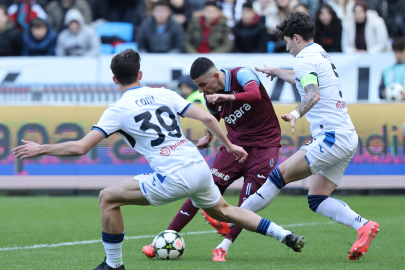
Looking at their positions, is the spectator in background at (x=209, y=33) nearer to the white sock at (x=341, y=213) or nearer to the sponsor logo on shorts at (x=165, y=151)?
the white sock at (x=341, y=213)

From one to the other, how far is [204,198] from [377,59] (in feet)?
27.8

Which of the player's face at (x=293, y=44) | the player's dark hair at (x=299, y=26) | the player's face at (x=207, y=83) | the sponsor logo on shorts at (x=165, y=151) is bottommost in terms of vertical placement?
the sponsor logo on shorts at (x=165, y=151)

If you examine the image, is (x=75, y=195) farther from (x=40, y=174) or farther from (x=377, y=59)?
(x=377, y=59)

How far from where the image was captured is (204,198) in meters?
4.93

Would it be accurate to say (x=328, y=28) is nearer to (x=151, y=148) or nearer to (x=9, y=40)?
(x=9, y=40)

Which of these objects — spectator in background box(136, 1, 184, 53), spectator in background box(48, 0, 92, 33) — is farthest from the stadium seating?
spectator in background box(136, 1, 184, 53)

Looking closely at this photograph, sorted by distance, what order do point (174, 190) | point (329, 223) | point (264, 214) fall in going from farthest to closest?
point (264, 214) < point (329, 223) < point (174, 190)

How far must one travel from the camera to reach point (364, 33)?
42.7 ft

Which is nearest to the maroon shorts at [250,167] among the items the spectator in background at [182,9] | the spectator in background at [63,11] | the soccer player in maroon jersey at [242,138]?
the soccer player in maroon jersey at [242,138]

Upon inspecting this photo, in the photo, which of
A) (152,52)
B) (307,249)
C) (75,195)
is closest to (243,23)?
(152,52)

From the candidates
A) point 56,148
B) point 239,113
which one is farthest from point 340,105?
point 56,148

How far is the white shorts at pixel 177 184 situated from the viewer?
4.73 m

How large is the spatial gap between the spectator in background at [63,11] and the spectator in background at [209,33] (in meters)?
3.13

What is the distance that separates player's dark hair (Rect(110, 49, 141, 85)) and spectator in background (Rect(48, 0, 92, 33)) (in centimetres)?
1052
